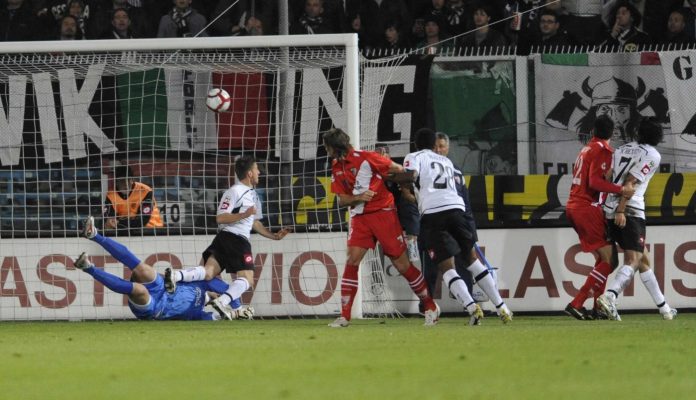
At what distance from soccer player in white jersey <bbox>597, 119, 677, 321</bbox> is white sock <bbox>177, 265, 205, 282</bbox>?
4.01 meters

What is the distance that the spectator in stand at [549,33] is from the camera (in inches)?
629

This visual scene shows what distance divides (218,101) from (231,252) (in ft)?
5.41

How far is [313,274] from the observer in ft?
48.6

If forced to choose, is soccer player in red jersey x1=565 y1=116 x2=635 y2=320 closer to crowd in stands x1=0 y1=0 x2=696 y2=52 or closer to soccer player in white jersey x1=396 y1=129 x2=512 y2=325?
soccer player in white jersey x1=396 y1=129 x2=512 y2=325

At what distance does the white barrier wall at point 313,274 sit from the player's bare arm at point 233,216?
3.00 feet

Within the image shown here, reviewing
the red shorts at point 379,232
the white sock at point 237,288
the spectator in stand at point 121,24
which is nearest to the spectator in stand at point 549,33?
the red shorts at point 379,232

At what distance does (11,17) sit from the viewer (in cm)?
1861

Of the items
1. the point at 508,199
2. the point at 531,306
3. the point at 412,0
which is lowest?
the point at 531,306

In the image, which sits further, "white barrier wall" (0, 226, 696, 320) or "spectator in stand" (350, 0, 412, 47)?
"spectator in stand" (350, 0, 412, 47)

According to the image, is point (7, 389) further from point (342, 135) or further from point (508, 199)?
point (508, 199)

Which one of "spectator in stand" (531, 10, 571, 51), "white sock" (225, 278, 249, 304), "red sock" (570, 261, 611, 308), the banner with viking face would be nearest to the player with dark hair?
"white sock" (225, 278, 249, 304)

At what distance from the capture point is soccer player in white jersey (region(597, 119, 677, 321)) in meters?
12.9

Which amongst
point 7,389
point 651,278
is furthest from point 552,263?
point 7,389

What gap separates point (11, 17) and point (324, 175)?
6093 mm
